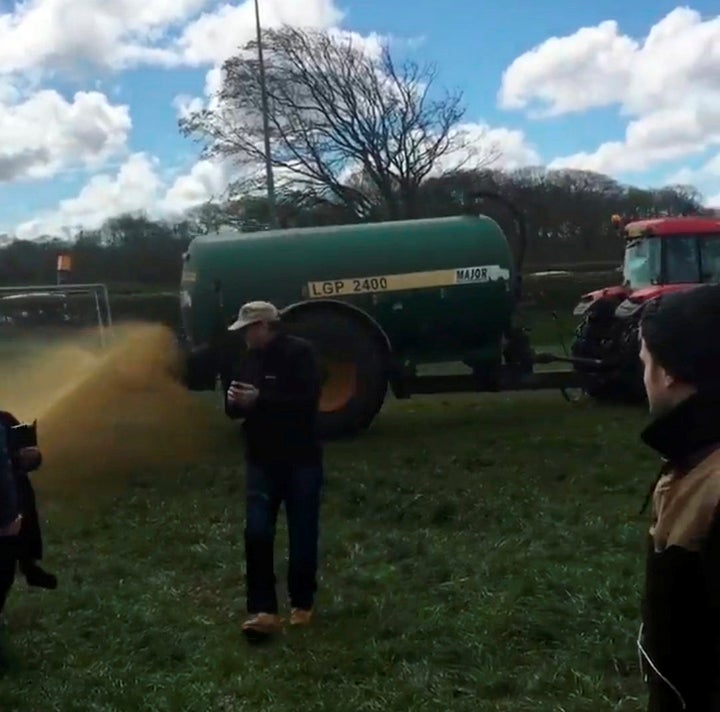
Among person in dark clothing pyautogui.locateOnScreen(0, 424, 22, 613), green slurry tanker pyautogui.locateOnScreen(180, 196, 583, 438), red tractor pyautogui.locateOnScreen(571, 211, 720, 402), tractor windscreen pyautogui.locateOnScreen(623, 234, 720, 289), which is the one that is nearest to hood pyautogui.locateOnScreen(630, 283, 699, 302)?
red tractor pyautogui.locateOnScreen(571, 211, 720, 402)

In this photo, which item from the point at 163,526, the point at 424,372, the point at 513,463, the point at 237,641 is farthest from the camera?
the point at 424,372

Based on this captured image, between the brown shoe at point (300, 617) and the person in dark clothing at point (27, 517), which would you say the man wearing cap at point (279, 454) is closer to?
the brown shoe at point (300, 617)

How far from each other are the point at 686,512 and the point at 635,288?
12.5m

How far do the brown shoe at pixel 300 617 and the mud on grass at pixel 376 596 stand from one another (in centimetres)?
8

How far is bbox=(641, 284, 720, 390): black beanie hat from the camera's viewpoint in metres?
2.40

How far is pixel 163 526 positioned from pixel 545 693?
4.36 meters

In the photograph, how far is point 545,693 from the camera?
16.4 feet

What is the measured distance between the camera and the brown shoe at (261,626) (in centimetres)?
599

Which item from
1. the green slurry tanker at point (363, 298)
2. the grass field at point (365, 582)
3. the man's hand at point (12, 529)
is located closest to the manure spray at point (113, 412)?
the grass field at point (365, 582)

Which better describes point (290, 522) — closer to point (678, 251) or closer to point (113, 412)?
point (113, 412)

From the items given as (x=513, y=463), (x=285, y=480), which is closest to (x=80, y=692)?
(x=285, y=480)

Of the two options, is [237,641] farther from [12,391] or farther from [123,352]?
[12,391]

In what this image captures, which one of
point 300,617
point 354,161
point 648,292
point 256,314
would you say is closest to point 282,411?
point 256,314

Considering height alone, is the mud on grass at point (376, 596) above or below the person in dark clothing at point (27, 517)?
below
